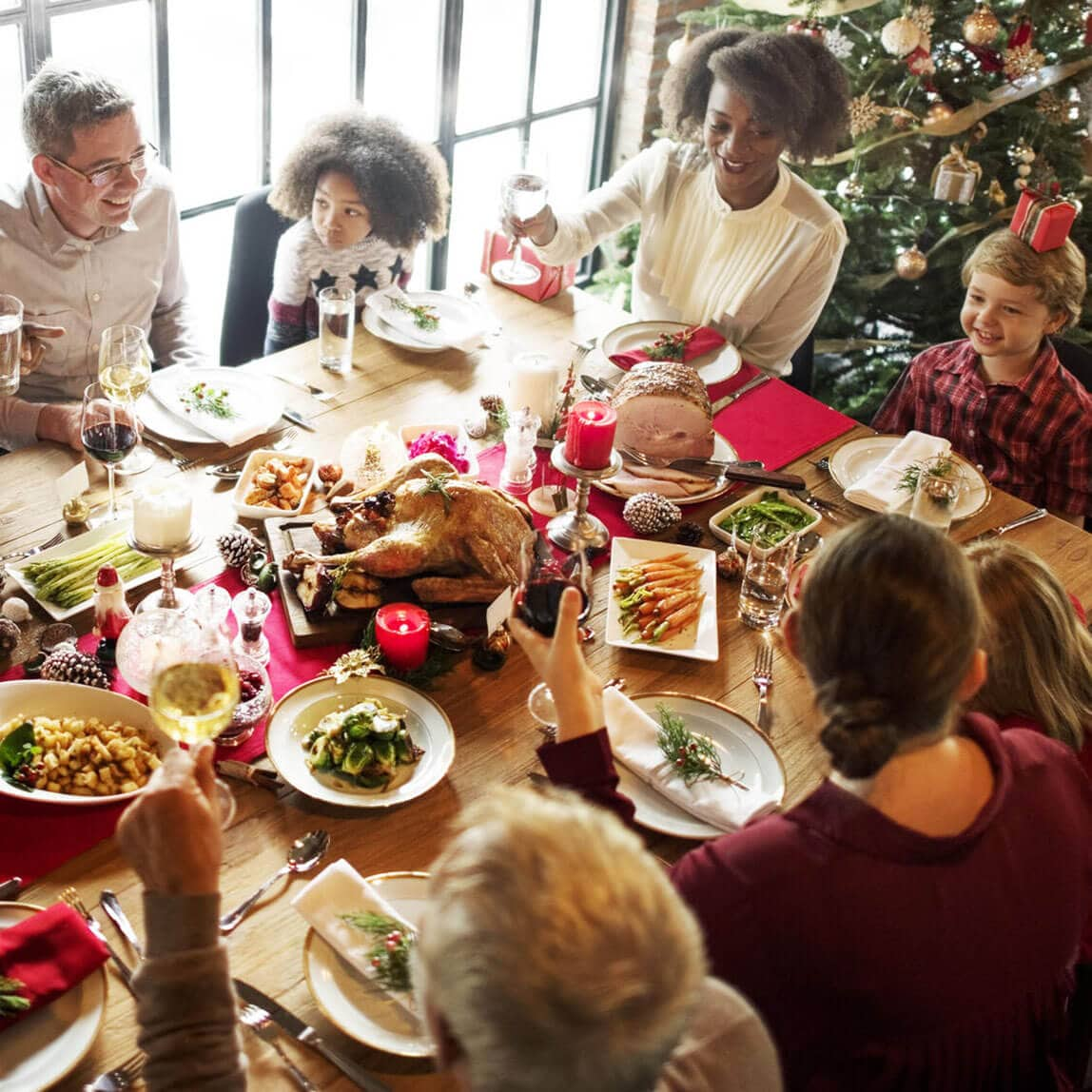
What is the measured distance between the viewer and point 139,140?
9.19 feet

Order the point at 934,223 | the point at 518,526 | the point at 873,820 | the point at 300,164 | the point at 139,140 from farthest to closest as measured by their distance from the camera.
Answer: the point at 934,223 → the point at 300,164 → the point at 139,140 → the point at 518,526 → the point at 873,820

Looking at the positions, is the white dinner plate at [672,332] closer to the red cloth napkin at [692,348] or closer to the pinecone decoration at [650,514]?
the red cloth napkin at [692,348]

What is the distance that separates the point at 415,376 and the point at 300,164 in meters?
0.84

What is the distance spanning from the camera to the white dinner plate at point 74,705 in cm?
180

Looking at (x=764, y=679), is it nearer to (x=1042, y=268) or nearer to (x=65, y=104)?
(x=1042, y=268)

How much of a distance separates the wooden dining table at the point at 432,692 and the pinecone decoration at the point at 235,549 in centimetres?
4

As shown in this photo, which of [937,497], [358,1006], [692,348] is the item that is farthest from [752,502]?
[358,1006]

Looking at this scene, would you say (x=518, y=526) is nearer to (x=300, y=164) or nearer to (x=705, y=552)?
(x=705, y=552)

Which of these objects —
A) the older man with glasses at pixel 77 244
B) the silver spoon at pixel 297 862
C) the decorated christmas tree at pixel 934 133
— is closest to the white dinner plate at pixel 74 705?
the silver spoon at pixel 297 862

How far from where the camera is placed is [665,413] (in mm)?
2607

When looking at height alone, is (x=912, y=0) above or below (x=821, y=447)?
Result: above

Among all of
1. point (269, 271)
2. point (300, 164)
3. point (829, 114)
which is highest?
point (829, 114)

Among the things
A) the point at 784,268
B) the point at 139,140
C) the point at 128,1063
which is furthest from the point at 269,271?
the point at 128,1063

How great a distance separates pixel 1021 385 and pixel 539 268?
1.30 meters
